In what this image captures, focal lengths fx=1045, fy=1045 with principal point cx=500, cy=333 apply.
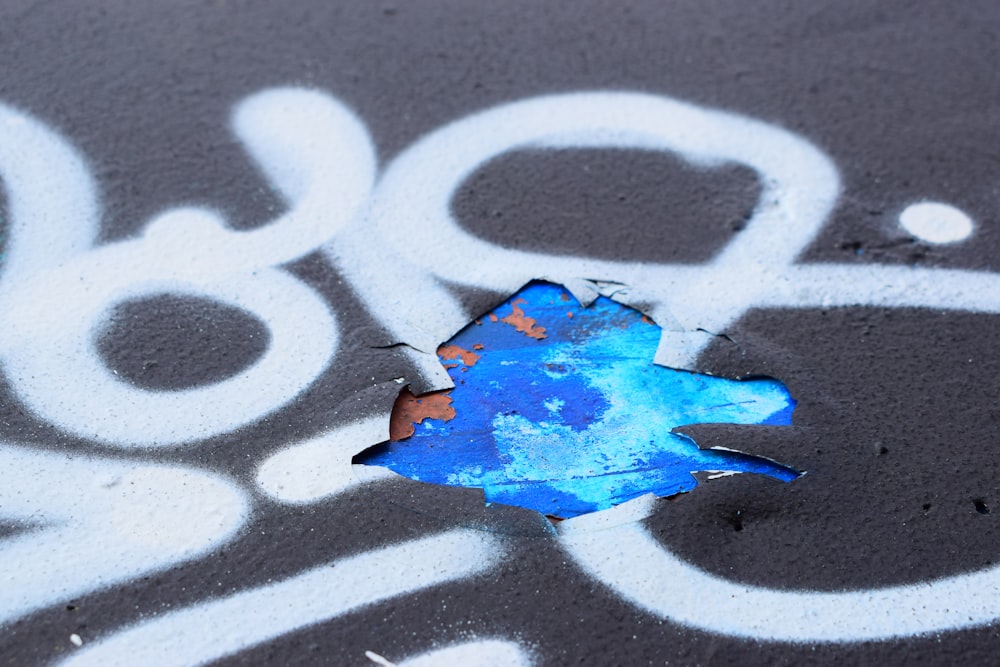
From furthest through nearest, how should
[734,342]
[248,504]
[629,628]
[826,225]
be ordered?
[826,225]
[734,342]
[248,504]
[629,628]

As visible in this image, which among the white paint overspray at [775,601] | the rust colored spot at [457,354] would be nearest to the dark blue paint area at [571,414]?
the rust colored spot at [457,354]

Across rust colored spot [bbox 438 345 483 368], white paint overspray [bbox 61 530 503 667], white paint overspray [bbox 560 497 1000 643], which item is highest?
rust colored spot [bbox 438 345 483 368]

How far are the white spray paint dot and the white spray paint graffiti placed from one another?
0.04 feet

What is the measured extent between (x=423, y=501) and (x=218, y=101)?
1665mm

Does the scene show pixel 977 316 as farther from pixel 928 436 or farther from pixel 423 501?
pixel 423 501

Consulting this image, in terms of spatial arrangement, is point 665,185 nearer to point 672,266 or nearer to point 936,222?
point 672,266

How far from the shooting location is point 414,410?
2.46 meters

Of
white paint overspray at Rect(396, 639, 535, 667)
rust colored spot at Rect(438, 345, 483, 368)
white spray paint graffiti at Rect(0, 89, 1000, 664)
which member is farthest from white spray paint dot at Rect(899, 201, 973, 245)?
white paint overspray at Rect(396, 639, 535, 667)

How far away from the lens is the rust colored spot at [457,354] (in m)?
2.58

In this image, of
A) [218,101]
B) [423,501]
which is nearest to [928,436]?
[423,501]

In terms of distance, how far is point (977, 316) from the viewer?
2785 mm

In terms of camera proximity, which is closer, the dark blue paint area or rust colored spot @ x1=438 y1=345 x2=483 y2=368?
the dark blue paint area

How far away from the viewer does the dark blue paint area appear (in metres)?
2.33

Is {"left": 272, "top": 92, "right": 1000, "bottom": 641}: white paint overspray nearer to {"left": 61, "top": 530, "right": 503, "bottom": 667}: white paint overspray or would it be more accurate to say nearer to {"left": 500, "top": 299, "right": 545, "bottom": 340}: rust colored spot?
{"left": 500, "top": 299, "right": 545, "bottom": 340}: rust colored spot
